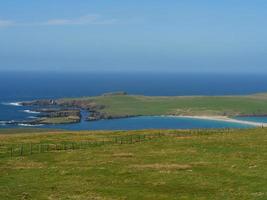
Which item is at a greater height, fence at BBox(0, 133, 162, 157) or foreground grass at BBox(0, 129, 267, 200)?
fence at BBox(0, 133, 162, 157)

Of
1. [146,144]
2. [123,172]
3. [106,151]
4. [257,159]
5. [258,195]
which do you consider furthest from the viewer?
[146,144]

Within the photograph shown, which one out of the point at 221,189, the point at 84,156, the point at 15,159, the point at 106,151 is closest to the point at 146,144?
the point at 106,151

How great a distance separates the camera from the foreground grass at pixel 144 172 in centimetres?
3659

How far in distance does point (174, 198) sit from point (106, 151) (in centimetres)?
2676

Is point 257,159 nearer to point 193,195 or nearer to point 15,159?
point 193,195

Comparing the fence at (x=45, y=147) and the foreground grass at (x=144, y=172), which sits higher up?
the fence at (x=45, y=147)

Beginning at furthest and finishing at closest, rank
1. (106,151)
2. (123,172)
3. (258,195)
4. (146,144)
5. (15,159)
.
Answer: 1. (146,144)
2. (106,151)
3. (15,159)
4. (123,172)
5. (258,195)

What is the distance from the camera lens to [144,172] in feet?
147

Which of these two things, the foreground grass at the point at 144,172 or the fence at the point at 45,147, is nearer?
the foreground grass at the point at 144,172

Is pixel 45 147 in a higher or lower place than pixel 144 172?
higher

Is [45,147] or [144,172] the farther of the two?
[45,147]

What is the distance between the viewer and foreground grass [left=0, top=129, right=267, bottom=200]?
36.6 m

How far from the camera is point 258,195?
34.4 metres

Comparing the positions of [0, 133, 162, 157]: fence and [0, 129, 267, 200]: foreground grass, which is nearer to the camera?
[0, 129, 267, 200]: foreground grass
